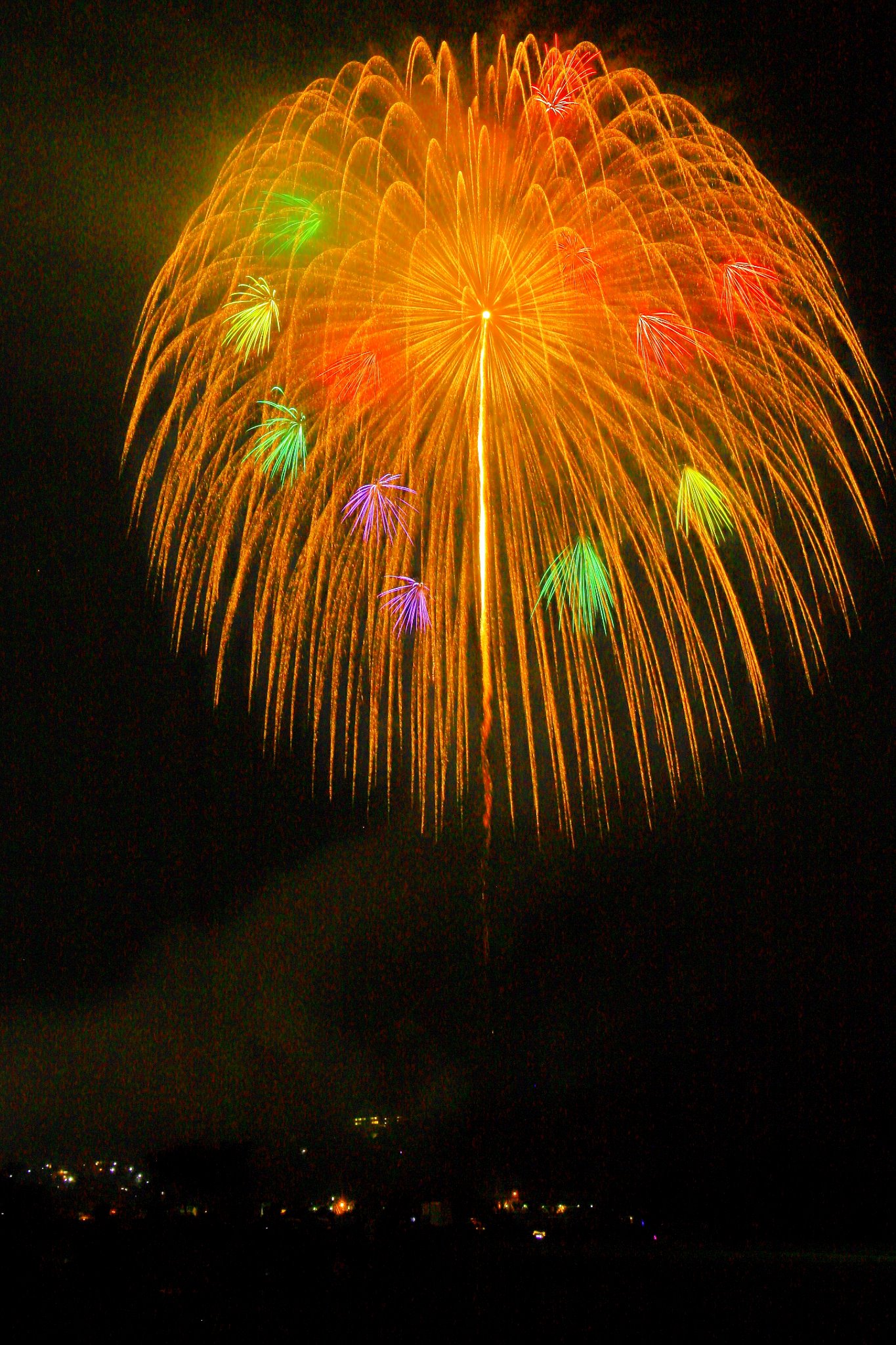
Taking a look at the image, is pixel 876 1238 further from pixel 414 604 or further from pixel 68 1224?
pixel 414 604

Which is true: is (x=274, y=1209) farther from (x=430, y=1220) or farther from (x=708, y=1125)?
(x=708, y=1125)

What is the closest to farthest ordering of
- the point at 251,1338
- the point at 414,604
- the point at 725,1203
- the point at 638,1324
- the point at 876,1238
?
the point at 251,1338
the point at 414,604
the point at 638,1324
the point at 876,1238
the point at 725,1203

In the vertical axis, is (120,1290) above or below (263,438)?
below

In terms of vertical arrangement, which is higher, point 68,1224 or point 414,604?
point 414,604

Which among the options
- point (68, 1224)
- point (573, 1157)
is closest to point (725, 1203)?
point (573, 1157)

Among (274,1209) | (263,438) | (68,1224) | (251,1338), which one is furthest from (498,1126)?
(263,438)

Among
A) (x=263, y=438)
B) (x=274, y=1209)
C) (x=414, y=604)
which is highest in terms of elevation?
(x=263, y=438)

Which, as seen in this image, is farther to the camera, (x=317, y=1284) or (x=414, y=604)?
(x=317, y=1284)

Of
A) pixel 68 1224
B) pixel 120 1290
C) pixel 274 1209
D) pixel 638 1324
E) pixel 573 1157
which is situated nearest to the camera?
pixel 120 1290

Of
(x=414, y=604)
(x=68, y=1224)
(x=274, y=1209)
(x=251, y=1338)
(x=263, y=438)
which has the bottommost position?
(x=251, y=1338)
